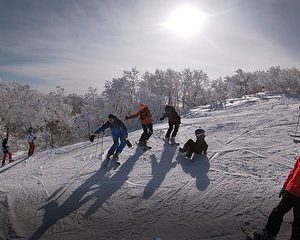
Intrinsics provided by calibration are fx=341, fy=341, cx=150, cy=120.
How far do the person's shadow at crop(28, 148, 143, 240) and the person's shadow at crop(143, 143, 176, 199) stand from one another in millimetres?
860

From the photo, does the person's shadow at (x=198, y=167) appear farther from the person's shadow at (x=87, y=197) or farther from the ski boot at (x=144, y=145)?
the person's shadow at (x=87, y=197)

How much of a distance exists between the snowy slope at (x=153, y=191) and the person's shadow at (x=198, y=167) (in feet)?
0.10

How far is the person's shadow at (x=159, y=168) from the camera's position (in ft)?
31.3

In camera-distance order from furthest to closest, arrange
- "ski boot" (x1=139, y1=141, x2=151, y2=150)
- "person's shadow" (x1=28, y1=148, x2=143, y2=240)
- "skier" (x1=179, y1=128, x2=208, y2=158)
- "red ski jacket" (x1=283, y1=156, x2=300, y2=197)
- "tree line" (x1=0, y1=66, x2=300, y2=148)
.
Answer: "tree line" (x1=0, y1=66, x2=300, y2=148)
"ski boot" (x1=139, y1=141, x2=151, y2=150)
"skier" (x1=179, y1=128, x2=208, y2=158)
"person's shadow" (x1=28, y1=148, x2=143, y2=240)
"red ski jacket" (x1=283, y1=156, x2=300, y2=197)

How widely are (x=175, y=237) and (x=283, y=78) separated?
69.0 metres

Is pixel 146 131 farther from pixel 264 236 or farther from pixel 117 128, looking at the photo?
pixel 264 236

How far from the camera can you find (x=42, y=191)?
10219mm

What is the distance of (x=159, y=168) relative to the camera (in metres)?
11.3

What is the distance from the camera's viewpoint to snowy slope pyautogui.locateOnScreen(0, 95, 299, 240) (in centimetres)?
752

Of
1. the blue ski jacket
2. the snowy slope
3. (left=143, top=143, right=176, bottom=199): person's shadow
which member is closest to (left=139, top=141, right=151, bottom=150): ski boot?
the snowy slope

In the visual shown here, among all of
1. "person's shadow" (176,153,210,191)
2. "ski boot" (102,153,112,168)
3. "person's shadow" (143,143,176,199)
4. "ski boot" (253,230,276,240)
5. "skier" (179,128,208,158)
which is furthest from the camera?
"ski boot" (102,153,112,168)

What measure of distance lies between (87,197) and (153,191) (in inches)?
71.6

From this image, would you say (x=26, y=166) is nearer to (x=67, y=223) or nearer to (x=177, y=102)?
(x=67, y=223)

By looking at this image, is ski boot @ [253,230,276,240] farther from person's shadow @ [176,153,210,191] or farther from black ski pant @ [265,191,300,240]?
person's shadow @ [176,153,210,191]
